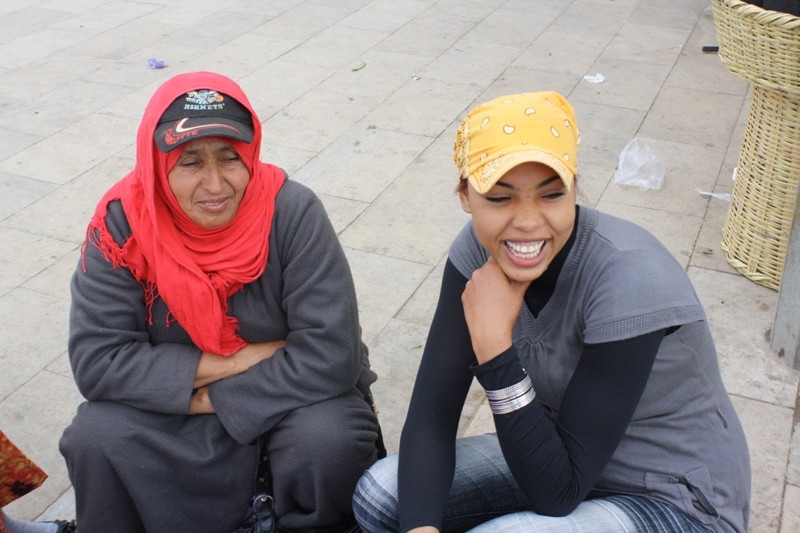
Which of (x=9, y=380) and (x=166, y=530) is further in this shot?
(x=9, y=380)

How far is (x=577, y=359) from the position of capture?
2.01m

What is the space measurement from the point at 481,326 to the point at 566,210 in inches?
11.9

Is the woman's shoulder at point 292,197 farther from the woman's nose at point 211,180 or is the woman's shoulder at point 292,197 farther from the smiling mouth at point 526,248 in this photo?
the smiling mouth at point 526,248

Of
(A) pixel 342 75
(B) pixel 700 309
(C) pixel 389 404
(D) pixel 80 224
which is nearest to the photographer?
(B) pixel 700 309

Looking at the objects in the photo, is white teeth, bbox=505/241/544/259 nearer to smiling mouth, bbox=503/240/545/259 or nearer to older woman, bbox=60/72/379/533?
smiling mouth, bbox=503/240/545/259

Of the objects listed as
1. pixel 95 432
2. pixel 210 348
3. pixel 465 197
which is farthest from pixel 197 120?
pixel 95 432

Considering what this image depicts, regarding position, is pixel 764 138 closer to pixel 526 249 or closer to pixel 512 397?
pixel 526 249

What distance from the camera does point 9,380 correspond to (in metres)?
3.45

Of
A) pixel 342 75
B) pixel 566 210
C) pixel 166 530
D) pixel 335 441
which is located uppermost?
pixel 566 210

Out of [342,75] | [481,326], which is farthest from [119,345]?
[342,75]

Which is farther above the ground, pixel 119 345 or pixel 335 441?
pixel 119 345

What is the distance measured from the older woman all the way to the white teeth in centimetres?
72

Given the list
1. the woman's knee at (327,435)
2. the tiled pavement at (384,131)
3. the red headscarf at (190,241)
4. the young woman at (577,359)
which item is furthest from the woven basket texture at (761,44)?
the woman's knee at (327,435)

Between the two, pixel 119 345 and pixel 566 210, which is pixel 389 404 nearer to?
pixel 119 345
